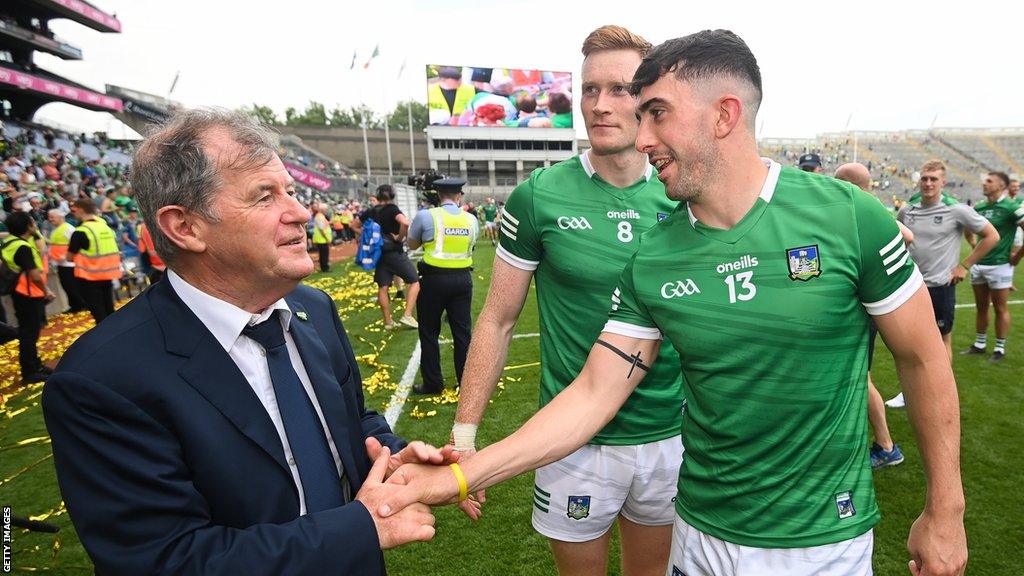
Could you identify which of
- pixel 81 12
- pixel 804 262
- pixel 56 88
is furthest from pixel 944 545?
pixel 81 12

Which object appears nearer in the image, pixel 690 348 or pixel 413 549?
pixel 690 348

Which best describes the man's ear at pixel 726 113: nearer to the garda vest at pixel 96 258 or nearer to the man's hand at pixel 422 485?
the man's hand at pixel 422 485

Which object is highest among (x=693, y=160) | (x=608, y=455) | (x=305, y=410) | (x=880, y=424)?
(x=693, y=160)

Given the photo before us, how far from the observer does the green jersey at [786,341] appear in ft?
5.54

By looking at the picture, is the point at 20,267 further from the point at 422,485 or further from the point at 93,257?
the point at 422,485

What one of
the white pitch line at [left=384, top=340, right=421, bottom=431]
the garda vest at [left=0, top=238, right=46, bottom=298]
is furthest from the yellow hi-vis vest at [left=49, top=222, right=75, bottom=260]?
the white pitch line at [left=384, top=340, right=421, bottom=431]

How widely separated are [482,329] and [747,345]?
4.19ft

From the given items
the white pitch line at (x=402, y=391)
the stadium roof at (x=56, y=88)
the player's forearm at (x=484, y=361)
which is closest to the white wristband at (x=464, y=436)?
the player's forearm at (x=484, y=361)

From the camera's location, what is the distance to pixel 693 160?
5.98ft

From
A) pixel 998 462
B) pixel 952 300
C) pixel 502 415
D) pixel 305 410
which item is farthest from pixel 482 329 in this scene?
pixel 952 300

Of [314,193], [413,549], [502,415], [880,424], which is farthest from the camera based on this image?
[314,193]

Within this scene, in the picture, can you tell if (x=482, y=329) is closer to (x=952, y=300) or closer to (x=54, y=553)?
(x=54, y=553)

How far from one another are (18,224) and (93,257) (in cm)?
147

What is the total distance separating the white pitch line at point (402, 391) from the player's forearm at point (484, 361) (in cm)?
355
